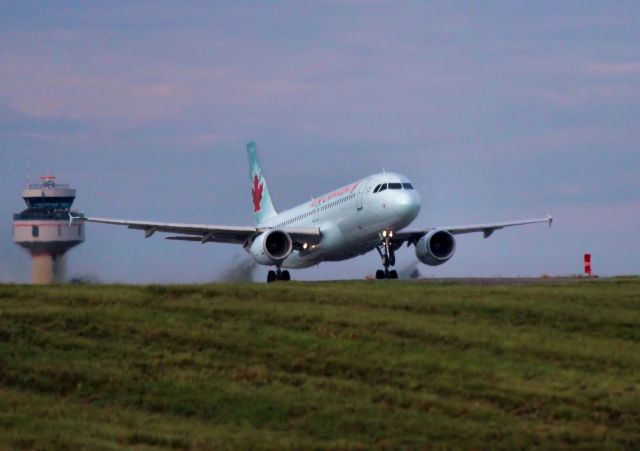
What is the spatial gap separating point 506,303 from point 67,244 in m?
75.2

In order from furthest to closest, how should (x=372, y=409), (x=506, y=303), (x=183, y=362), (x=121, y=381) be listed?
(x=506, y=303)
(x=183, y=362)
(x=121, y=381)
(x=372, y=409)

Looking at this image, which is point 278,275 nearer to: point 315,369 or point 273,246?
point 273,246

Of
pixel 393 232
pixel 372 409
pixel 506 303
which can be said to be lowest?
pixel 372 409

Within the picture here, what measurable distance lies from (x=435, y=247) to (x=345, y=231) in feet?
11.6

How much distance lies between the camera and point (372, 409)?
771 inches

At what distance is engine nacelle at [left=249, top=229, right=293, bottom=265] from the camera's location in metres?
50.9

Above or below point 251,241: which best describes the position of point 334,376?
below

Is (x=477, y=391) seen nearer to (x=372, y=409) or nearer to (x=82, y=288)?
(x=372, y=409)

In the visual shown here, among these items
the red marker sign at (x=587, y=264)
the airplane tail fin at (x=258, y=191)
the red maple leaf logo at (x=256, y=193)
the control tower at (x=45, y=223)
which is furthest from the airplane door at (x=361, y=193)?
the control tower at (x=45, y=223)

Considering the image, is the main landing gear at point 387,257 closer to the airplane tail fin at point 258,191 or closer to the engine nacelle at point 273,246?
the engine nacelle at point 273,246

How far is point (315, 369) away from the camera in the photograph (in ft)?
72.3

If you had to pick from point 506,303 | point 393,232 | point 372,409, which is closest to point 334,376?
point 372,409

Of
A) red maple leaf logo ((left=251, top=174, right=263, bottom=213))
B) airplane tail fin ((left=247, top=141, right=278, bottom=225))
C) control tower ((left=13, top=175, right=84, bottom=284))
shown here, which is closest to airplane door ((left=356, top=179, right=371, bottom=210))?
airplane tail fin ((left=247, top=141, right=278, bottom=225))

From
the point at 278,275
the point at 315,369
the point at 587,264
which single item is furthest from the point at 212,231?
the point at 315,369
